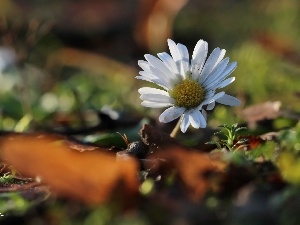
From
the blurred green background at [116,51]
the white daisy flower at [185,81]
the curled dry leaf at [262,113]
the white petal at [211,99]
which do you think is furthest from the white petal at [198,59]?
the blurred green background at [116,51]

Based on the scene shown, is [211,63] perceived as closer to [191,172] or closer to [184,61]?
[184,61]

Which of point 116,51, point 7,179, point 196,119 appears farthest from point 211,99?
point 116,51

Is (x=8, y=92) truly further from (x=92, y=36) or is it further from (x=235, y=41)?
(x=92, y=36)

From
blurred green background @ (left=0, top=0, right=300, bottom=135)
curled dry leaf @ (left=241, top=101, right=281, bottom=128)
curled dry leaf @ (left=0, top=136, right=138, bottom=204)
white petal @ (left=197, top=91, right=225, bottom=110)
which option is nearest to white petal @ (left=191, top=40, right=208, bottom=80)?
white petal @ (left=197, top=91, right=225, bottom=110)

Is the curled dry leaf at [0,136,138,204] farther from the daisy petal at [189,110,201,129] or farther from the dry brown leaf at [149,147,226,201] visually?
the daisy petal at [189,110,201,129]

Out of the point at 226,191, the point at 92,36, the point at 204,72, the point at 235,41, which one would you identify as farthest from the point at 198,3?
the point at 226,191

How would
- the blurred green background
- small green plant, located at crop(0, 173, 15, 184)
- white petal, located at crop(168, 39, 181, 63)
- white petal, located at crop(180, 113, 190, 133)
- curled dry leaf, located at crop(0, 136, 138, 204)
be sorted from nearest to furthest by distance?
curled dry leaf, located at crop(0, 136, 138, 204), small green plant, located at crop(0, 173, 15, 184), white petal, located at crop(180, 113, 190, 133), white petal, located at crop(168, 39, 181, 63), the blurred green background

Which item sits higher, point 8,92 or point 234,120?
point 8,92
